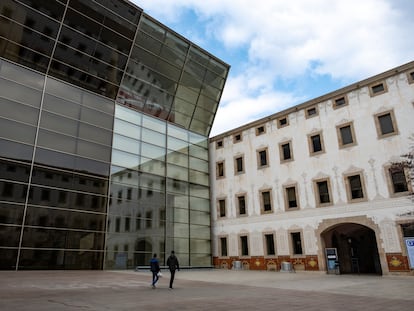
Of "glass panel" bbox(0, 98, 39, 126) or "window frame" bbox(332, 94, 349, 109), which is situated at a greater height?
"window frame" bbox(332, 94, 349, 109)

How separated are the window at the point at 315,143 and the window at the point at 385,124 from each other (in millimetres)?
4353

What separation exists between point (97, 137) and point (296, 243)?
18.0 meters

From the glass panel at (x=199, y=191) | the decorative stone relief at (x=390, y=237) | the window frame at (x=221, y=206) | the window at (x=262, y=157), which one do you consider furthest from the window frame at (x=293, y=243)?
the glass panel at (x=199, y=191)

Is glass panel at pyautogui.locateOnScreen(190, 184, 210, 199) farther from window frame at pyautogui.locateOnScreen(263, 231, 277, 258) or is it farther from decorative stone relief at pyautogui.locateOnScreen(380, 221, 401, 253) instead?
decorative stone relief at pyautogui.locateOnScreen(380, 221, 401, 253)

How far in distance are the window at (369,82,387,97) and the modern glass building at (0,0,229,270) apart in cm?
1466

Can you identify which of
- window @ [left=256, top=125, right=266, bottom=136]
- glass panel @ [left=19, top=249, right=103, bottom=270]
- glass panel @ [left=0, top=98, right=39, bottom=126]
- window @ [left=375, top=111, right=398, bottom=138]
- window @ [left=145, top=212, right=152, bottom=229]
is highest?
window @ [left=256, top=125, right=266, bottom=136]

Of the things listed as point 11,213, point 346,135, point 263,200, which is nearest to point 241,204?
point 263,200

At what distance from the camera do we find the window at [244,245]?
1168 inches

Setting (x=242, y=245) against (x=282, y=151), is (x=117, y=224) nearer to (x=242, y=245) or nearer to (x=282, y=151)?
(x=242, y=245)

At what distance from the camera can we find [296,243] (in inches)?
1038

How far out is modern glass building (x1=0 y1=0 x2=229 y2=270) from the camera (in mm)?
21766

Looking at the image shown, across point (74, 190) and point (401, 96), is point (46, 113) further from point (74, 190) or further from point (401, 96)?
point (401, 96)

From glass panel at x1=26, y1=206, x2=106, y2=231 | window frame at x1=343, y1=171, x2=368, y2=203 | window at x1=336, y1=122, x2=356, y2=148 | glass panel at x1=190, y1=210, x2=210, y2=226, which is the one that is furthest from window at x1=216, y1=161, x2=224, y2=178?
glass panel at x1=26, y1=206, x2=106, y2=231

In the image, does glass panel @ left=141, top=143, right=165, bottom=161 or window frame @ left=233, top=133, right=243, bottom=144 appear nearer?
glass panel @ left=141, top=143, right=165, bottom=161
